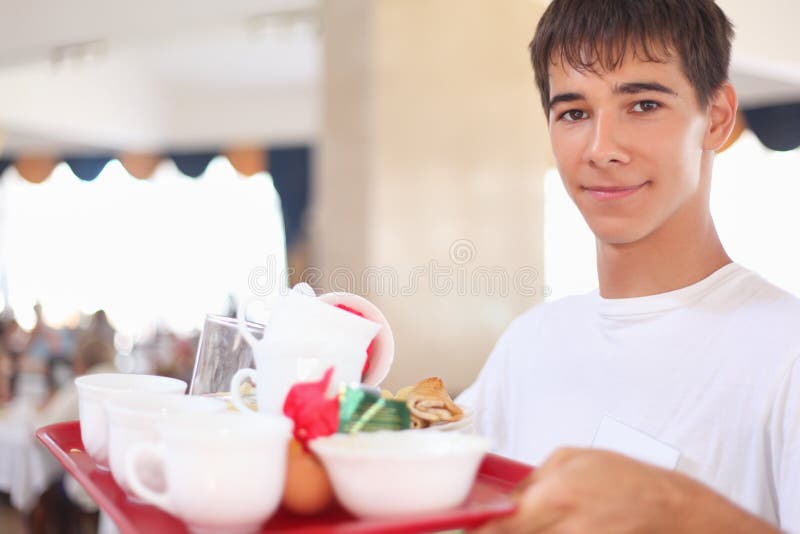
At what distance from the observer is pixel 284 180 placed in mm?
7461

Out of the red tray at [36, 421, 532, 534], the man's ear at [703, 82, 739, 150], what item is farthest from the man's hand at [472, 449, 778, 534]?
the man's ear at [703, 82, 739, 150]

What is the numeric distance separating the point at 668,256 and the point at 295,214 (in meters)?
6.46

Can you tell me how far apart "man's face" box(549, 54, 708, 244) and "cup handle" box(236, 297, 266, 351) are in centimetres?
49

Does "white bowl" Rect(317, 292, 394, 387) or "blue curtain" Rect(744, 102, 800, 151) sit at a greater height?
"blue curtain" Rect(744, 102, 800, 151)

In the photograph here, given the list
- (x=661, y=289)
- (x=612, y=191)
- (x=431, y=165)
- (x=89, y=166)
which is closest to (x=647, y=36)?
(x=612, y=191)

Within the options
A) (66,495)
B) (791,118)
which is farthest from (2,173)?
(791,118)

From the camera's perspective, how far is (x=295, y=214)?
24.3 feet

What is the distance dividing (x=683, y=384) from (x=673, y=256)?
175 millimetres

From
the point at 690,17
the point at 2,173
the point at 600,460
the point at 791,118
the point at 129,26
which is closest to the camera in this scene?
the point at 600,460

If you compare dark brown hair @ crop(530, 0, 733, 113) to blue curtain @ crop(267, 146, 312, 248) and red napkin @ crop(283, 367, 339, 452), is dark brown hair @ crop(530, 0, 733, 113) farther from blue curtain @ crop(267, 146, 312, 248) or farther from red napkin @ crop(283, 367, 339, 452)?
blue curtain @ crop(267, 146, 312, 248)

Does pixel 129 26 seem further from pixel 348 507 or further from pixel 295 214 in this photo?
pixel 348 507

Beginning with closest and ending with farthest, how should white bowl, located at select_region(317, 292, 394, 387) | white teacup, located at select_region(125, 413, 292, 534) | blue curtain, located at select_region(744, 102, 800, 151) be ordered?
white teacup, located at select_region(125, 413, 292, 534) → white bowl, located at select_region(317, 292, 394, 387) → blue curtain, located at select_region(744, 102, 800, 151)

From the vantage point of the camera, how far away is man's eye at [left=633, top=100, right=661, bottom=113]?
102 cm

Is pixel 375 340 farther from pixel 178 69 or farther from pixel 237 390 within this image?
pixel 178 69
